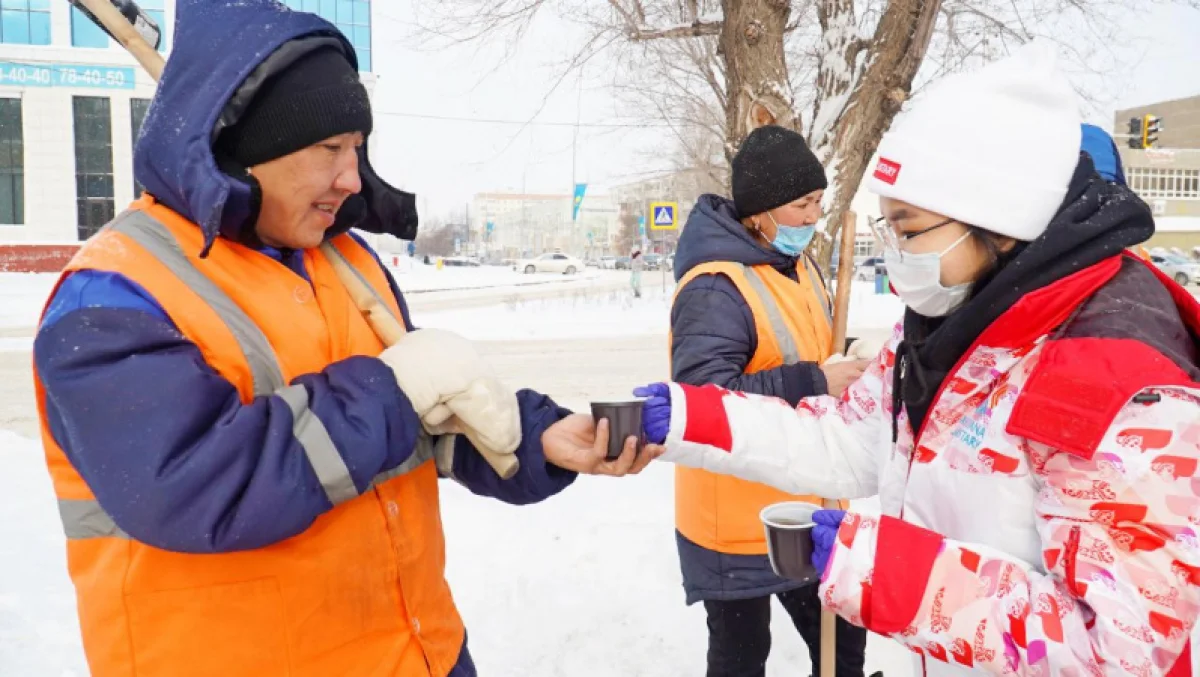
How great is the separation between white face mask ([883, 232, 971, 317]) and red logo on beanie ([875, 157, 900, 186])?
16 centimetres

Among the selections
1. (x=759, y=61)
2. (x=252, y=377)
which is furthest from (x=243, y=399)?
(x=759, y=61)

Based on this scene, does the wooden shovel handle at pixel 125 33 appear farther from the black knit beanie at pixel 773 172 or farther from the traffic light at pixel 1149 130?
the traffic light at pixel 1149 130

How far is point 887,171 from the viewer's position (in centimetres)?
178

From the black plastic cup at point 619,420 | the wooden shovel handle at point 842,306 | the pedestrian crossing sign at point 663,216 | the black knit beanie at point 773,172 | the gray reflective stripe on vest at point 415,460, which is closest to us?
the gray reflective stripe on vest at point 415,460

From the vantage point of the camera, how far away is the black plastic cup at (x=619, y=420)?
1.95 meters

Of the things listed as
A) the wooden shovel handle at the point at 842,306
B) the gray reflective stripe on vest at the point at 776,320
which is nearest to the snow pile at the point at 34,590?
the wooden shovel handle at the point at 842,306

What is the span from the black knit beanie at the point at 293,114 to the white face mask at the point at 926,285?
3.85ft


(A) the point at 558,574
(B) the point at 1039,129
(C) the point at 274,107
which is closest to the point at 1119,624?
(B) the point at 1039,129

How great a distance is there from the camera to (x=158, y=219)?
1.52 m

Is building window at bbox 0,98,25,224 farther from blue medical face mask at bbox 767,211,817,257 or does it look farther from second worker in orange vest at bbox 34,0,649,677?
second worker in orange vest at bbox 34,0,649,677

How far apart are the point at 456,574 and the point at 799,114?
12.1 feet

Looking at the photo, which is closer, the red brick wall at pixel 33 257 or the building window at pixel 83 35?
the red brick wall at pixel 33 257

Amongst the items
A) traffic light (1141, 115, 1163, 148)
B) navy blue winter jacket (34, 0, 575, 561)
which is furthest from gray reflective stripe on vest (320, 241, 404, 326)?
traffic light (1141, 115, 1163, 148)

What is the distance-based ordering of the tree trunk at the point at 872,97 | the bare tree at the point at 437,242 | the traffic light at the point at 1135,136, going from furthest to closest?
the bare tree at the point at 437,242
the traffic light at the point at 1135,136
the tree trunk at the point at 872,97
